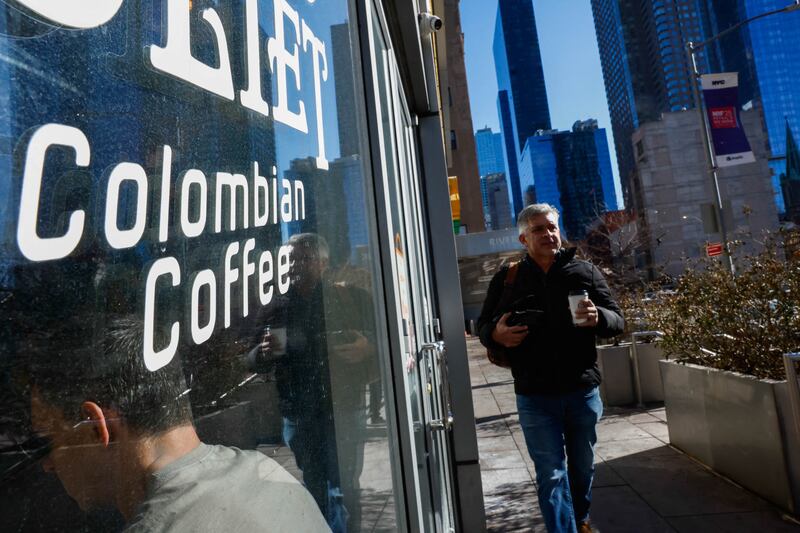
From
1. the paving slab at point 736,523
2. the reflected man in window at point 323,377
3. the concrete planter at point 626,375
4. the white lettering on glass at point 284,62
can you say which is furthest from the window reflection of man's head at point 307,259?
the concrete planter at point 626,375

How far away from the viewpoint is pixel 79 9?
50 centimetres

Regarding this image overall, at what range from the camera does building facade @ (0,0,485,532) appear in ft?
1.38

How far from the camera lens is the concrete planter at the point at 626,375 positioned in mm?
7816

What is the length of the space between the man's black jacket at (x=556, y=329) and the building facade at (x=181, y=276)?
76.2 inches

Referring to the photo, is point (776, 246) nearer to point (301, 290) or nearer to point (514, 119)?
point (301, 290)

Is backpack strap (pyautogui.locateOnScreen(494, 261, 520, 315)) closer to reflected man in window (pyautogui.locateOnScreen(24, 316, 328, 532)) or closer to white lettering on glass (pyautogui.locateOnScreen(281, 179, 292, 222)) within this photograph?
white lettering on glass (pyautogui.locateOnScreen(281, 179, 292, 222))

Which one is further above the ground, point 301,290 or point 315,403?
point 301,290

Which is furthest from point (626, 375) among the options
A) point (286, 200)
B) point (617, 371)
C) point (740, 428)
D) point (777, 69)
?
point (777, 69)

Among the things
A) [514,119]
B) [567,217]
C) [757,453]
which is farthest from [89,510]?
[514,119]

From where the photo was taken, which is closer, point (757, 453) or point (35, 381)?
point (35, 381)

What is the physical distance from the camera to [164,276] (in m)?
0.58

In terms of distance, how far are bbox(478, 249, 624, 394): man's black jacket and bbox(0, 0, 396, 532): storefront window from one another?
2.19 m

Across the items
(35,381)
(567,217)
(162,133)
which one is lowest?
(35,381)

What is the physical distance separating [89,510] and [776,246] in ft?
18.9
